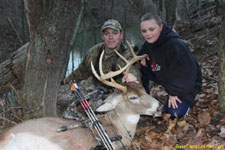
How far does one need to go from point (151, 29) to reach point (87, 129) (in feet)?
6.96

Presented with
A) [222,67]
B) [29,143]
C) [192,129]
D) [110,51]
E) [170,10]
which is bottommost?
[192,129]

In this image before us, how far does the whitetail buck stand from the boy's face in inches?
20.3

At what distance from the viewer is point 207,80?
5.50 metres

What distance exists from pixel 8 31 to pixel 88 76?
42.9ft

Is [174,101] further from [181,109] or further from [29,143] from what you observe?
[29,143]

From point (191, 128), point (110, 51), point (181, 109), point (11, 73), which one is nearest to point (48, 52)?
point (110, 51)

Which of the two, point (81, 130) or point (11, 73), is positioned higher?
point (11, 73)

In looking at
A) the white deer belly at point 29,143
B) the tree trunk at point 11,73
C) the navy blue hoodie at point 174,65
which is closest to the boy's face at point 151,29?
the navy blue hoodie at point 174,65

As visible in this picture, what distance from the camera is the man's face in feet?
16.3

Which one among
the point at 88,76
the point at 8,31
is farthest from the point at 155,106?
the point at 8,31

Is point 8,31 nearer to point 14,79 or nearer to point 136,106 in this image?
point 14,79

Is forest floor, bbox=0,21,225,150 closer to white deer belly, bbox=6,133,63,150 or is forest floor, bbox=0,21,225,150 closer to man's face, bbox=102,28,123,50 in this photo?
white deer belly, bbox=6,133,63,150

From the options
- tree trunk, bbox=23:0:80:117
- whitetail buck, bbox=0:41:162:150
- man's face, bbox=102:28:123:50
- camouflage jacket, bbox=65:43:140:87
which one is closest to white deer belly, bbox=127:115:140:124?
whitetail buck, bbox=0:41:162:150

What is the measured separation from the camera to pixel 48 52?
390 centimetres
